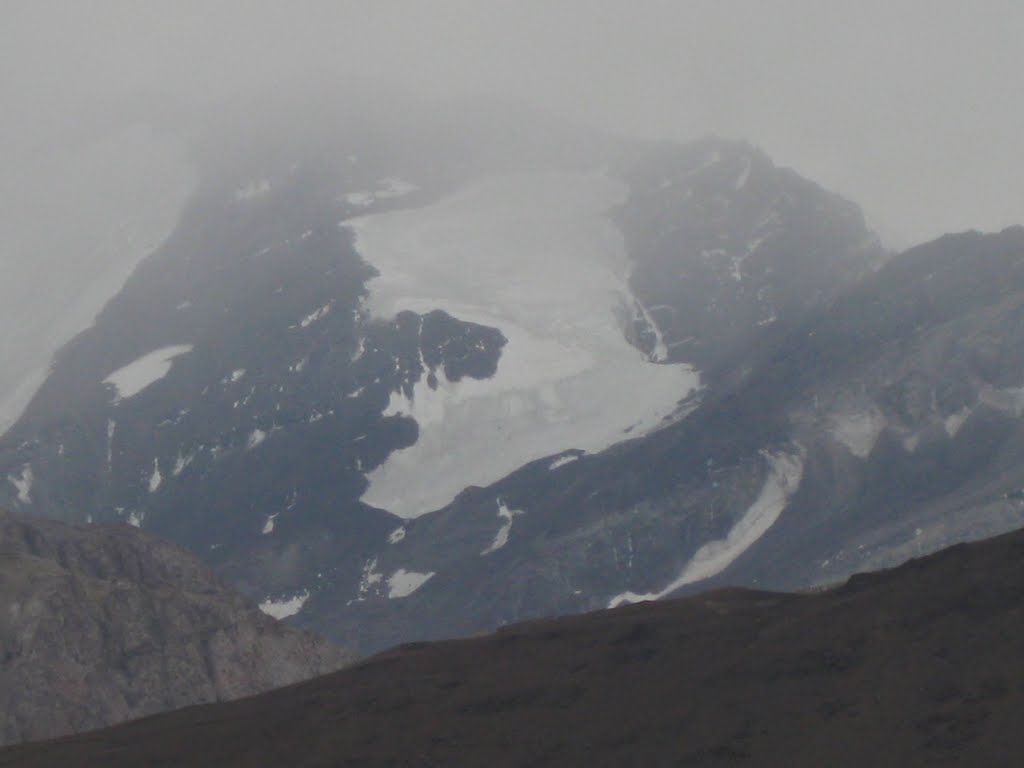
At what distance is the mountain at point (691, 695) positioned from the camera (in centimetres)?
9806

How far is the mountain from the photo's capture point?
98.1 m

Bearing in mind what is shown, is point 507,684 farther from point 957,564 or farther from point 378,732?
point 957,564

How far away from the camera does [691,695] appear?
11131 centimetres

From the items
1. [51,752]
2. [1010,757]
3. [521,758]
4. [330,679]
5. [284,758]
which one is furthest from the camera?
[330,679]

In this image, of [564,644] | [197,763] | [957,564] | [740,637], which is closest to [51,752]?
[197,763]

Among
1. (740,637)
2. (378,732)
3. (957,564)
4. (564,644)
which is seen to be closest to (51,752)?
(378,732)

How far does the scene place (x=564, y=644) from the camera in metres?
129

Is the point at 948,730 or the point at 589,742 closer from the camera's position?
the point at 948,730

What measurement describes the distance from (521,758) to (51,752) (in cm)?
3025

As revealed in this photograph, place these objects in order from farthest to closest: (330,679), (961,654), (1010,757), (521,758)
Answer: (330,679), (521,758), (961,654), (1010,757)

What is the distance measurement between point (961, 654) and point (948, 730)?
28.5 ft

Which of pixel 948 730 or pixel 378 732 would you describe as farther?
pixel 378 732

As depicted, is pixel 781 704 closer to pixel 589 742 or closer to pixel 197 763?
pixel 589 742

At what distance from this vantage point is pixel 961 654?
102 m
